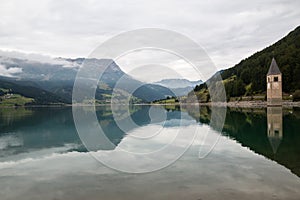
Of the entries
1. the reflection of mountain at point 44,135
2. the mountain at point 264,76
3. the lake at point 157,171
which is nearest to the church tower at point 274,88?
the mountain at point 264,76

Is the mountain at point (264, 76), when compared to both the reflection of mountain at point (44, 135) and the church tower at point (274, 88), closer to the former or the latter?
the church tower at point (274, 88)

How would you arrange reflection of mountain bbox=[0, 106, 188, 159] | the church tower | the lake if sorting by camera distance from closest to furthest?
the lake < reflection of mountain bbox=[0, 106, 188, 159] < the church tower

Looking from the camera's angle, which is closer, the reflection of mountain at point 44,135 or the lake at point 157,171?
the lake at point 157,171

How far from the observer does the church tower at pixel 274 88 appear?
339ft

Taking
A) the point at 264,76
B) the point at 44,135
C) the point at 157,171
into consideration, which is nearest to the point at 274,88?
the point at 264,76

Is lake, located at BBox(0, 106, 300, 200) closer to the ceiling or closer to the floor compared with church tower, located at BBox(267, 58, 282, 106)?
closer to the floor

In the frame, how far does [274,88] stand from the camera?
10631 cm

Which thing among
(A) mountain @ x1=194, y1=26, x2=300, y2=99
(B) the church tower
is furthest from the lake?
(A) mountain @ x1=194, y1=26, x2=300, y2=99

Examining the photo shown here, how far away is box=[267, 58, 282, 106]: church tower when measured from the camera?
339 ft

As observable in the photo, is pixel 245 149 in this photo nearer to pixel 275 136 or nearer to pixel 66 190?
pixel 275 136

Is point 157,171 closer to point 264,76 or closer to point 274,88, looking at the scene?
point 274,88

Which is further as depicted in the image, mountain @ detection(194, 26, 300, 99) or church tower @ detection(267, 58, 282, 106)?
mountain @ detection(194, 26, 300, 99)

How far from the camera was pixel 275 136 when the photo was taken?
95.6ft

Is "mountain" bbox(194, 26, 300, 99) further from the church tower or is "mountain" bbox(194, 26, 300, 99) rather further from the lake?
the lake
